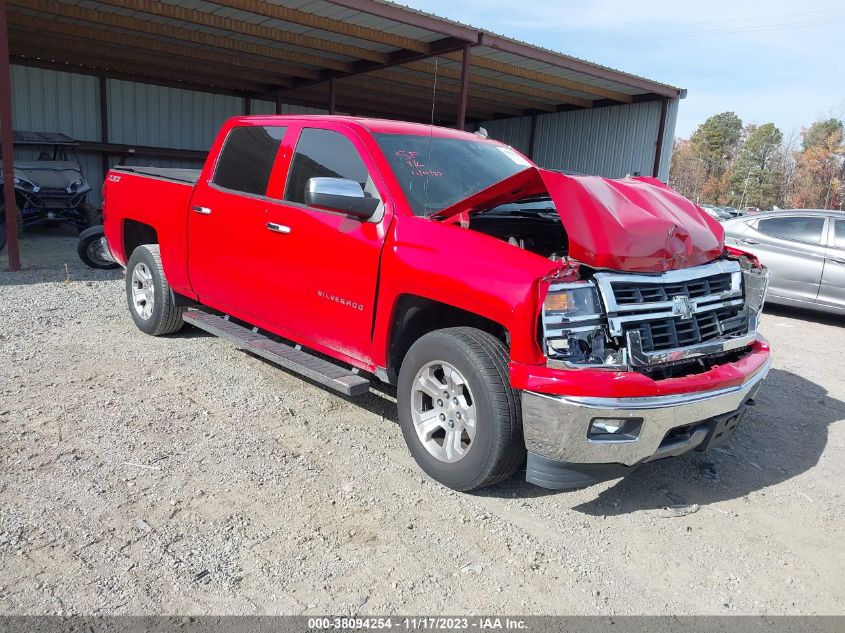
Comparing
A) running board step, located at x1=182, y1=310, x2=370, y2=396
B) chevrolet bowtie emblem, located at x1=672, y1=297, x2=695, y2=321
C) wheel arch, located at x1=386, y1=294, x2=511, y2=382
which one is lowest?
running board step, located at x1=182, y1=310, x2=370, y2=396

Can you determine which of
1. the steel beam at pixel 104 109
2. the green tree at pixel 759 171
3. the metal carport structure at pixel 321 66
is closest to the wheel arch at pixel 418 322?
the metal carport structure at pixel 321 66

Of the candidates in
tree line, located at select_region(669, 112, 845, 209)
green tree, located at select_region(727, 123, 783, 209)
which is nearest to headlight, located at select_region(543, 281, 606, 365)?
tree line, located at select_region(669, 112, 845, 209)

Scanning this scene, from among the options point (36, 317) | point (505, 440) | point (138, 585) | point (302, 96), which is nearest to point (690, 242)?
point (505, 440)

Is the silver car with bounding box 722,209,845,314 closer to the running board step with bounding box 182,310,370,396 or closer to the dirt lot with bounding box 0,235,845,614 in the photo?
the dirt lot with bounding box 0,235,845,614

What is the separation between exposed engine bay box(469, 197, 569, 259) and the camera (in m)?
3.87

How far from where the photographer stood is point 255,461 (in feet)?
12.3

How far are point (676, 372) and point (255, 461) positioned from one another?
2.33 m

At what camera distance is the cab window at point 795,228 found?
8.81 meters

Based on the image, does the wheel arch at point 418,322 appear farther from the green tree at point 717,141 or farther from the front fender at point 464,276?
the green tree at point 717,141

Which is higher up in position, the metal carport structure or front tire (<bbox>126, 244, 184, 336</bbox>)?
the metal carport structure

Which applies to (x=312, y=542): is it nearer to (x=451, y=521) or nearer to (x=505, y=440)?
(x=451, y=521)

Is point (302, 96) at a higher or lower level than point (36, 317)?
higher

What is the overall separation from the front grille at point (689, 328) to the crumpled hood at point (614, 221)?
276mm

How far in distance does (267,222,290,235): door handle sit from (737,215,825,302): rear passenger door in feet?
21.9
